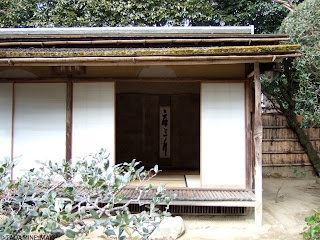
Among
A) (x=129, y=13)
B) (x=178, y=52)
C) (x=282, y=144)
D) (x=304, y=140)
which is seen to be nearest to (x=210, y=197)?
(x=178, y=52)

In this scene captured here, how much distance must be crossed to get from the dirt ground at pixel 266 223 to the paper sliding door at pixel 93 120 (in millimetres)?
1849

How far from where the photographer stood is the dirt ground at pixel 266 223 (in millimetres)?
4047

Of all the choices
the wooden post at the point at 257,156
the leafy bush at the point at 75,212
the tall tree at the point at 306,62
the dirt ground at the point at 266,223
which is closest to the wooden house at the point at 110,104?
the wooden post at the point at 257,156

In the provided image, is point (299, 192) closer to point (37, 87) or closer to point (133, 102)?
point (133, 102)

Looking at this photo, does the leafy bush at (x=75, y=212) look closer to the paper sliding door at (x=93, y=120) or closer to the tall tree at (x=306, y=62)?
the paper sliding door at (x=93, y=120)

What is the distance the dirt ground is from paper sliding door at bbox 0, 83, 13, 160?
3424mm

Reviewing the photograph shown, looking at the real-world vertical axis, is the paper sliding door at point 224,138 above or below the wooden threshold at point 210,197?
above

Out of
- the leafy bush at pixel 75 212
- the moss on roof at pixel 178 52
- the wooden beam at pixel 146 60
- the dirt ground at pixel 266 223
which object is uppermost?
the moss on roof at pixel 178 52

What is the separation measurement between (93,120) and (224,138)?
234cm

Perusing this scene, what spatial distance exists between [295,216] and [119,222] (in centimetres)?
427

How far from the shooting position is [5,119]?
16.3ft

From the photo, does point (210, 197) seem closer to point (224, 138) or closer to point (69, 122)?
point (224, 138)

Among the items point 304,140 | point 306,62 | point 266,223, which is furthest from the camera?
point 304,140

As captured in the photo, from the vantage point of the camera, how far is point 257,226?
4258 millimetres
